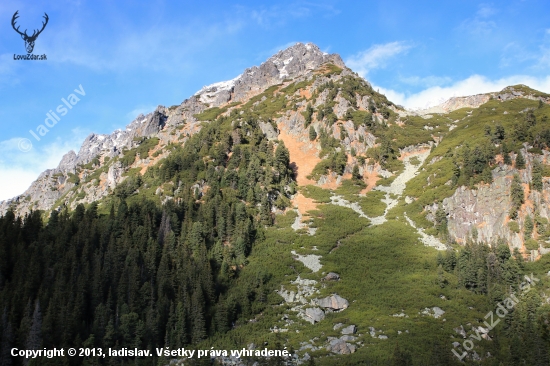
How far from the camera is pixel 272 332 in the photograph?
76.6m

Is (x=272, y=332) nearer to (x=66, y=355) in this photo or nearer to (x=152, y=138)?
(x=66, y=355)

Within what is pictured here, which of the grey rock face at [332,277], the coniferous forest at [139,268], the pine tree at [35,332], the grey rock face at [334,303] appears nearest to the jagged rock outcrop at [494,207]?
the grey rock face at [332,277]

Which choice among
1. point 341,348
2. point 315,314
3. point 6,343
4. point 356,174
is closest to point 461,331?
point 341,348

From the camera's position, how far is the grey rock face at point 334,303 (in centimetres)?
8362

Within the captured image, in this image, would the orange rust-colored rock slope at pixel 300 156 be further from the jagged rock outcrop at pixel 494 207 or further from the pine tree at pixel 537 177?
the pine tree at pixel 537 177

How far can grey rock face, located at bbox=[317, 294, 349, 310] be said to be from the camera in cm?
8362

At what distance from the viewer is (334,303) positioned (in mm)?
84062

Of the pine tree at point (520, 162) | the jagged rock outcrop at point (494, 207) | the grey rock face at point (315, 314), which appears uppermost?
the pine tree at point (520, 162)

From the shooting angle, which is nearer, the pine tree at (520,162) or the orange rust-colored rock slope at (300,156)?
the pine tree at (520,162)

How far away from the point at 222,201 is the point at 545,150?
80817mm

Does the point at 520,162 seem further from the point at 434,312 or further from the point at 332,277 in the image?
the point at 332,277

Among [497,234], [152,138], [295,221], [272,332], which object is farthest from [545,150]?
[152,138]

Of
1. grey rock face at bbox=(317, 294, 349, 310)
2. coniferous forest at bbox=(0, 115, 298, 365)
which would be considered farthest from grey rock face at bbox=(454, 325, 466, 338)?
coniferous forest at bbox=(0, 115, 298, 365)

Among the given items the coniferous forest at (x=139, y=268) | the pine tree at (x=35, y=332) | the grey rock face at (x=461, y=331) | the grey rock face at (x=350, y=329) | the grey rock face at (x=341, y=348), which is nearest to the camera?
the grey rock face at (x=341, y=348)
